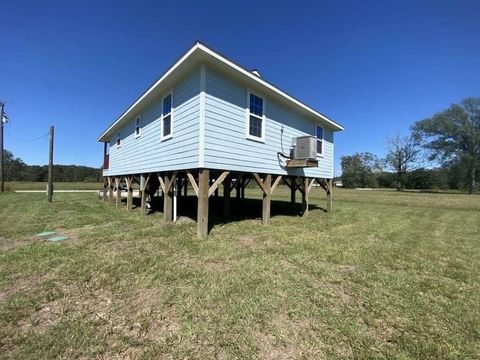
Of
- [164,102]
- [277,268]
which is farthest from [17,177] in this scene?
[277,268]

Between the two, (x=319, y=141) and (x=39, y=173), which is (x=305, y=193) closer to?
(x=319, y=141)

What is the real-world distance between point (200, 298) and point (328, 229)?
580cm

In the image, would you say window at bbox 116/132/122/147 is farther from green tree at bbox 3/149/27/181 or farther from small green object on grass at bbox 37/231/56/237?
green tree at bbox 3/149/27/181

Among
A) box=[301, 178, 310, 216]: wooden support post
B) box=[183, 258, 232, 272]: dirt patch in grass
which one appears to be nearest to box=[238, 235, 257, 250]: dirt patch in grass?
box=[183, 258, 232, 272]: dirt patch in grass

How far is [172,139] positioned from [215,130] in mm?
1846

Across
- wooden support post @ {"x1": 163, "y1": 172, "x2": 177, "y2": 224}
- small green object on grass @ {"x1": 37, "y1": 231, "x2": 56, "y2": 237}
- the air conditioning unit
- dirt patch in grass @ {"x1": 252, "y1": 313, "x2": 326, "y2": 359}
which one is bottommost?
dirt patch in grass @ {"x1": 252, "y1": 313, "x2": 326, "y2": 359}

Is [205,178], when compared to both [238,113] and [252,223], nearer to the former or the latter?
[238,113]

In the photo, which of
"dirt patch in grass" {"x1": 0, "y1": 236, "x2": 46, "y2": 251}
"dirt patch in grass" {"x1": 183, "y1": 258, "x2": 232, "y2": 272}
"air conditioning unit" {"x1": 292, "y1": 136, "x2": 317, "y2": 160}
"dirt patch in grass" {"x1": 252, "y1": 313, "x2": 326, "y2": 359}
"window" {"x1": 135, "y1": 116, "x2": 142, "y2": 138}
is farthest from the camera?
"window" {"x1": 135, "y1": 116, "x2": 142, "y2": 138}

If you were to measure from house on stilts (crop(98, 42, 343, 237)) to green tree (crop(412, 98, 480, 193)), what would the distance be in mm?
51029

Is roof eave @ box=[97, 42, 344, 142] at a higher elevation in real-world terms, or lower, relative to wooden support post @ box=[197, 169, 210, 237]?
higher

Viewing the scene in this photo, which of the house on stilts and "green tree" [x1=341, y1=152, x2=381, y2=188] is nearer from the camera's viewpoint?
the house on stilts

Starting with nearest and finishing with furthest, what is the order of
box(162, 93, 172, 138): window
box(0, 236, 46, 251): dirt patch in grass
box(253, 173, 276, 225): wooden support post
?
box(0, 236, 46, 251): dirt patch in grass < box(162, 93, 172, 138): window < box(253, 173, 276, 225): wooden support post

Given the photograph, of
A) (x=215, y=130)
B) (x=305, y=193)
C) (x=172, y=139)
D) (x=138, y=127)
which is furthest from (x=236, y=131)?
(x=138, y=127)

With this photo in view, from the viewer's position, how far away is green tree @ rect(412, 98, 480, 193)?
45750 millimetres
